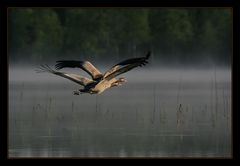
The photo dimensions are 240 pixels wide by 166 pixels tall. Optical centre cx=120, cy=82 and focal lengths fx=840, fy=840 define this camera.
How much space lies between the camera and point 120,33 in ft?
31.1

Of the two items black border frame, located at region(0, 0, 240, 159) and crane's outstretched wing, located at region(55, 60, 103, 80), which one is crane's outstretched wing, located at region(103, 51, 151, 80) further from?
black border frame, located at region(0, 0, 240, 159)

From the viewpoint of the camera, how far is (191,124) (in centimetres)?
949

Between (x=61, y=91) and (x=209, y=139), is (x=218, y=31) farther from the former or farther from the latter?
(x=61, y=91)

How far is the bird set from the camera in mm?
9141

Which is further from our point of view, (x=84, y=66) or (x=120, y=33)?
(x=120, y=33)

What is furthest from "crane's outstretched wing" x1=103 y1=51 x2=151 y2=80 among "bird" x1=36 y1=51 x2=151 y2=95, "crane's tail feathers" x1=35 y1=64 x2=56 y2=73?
"crane's tail feathers" x1=35 y1=64 x2=56 y2=73

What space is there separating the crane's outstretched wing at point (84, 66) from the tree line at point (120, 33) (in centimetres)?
10

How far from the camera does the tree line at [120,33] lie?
9.34 metres

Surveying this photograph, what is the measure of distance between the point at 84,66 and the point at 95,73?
148 millimetres
